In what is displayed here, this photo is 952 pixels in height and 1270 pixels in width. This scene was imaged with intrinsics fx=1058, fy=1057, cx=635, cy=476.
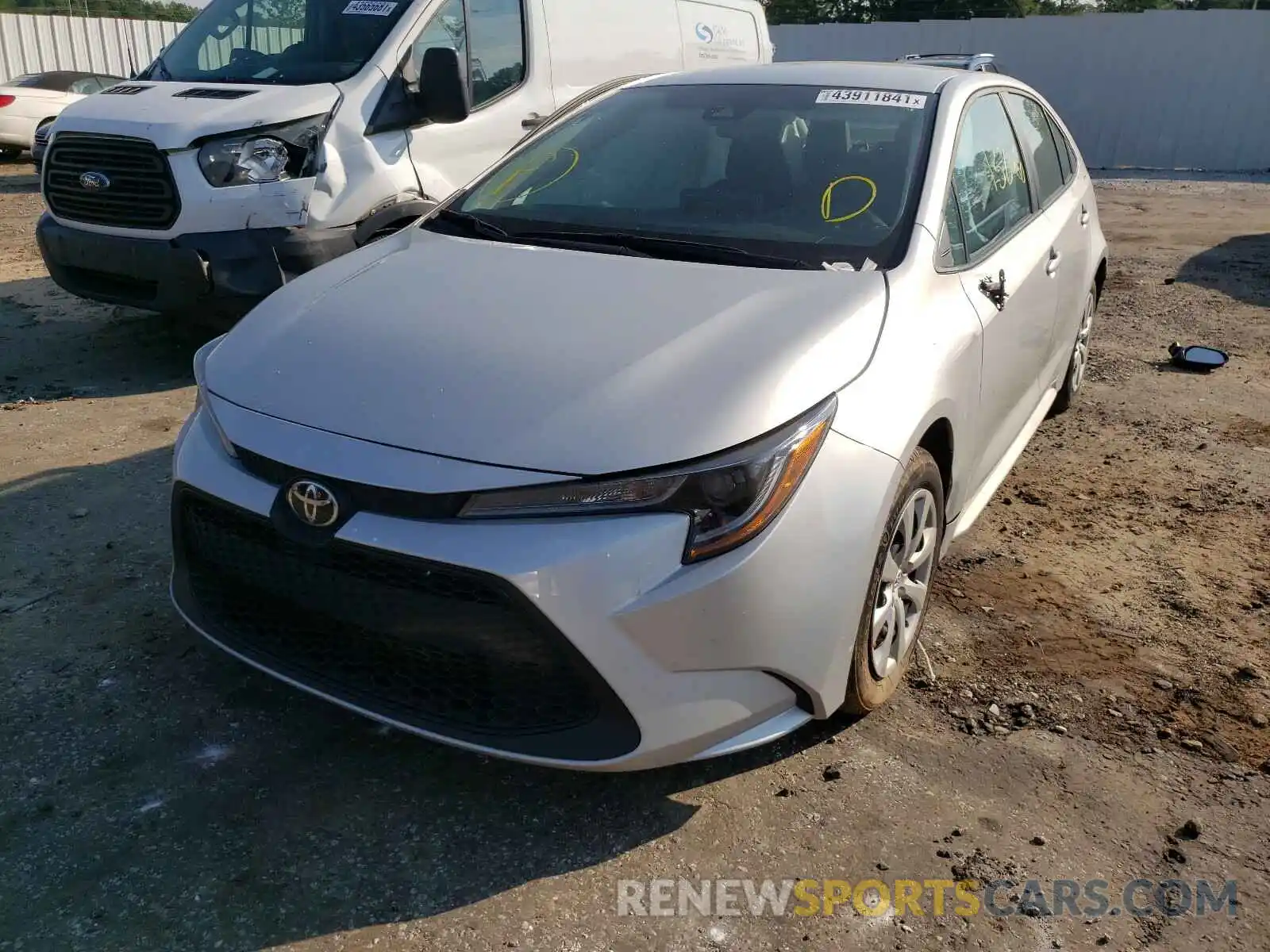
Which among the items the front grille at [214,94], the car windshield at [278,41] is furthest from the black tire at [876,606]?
the front grille at [214,94]

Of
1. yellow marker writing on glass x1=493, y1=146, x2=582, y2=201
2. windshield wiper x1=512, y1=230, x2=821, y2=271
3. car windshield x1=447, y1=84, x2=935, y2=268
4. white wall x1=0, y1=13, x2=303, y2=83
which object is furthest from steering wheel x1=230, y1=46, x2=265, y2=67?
white wall x1=0, y1=13, x2=303, y2=83

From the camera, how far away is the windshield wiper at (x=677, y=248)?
2.96 m

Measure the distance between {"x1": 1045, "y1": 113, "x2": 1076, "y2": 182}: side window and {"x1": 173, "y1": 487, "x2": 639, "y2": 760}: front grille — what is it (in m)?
3.70

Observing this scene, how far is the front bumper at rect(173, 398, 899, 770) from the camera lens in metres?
2.11

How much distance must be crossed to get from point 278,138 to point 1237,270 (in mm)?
7886

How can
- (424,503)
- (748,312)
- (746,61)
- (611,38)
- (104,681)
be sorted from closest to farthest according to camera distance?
(424,503), (748,312), (104,681), (611,38), (746,61)

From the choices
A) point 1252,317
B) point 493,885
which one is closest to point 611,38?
point 1252,317

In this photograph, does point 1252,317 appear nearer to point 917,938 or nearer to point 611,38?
point 611,38

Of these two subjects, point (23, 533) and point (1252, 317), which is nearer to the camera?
point (23, 533)

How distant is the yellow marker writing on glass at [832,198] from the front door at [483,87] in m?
3.07

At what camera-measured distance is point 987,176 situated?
3.61 metres

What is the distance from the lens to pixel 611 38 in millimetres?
7004

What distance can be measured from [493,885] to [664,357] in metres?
1.23

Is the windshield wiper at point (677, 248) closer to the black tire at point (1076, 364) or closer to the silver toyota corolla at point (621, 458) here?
the silver toyota corolla at point (621, 458)
